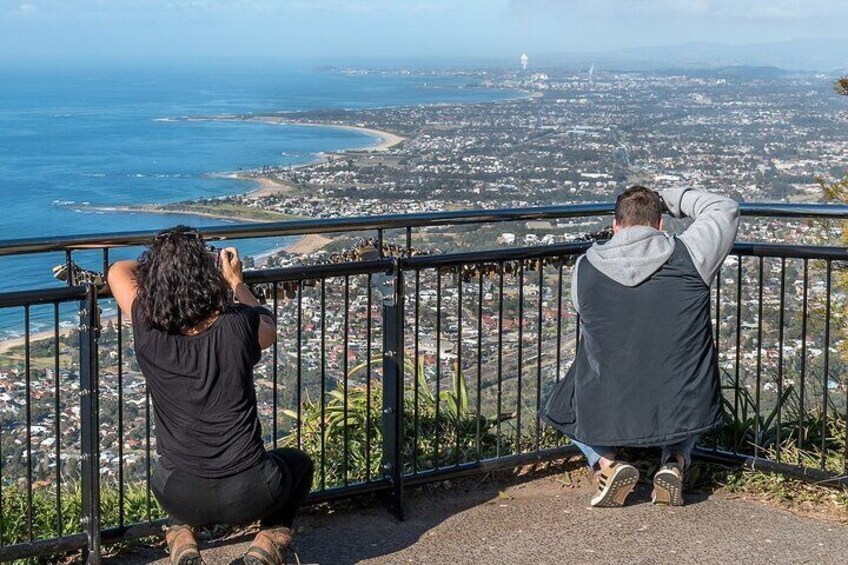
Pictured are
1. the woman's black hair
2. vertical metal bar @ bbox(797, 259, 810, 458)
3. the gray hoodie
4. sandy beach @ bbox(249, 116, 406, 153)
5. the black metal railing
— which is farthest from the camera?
sandy beach @ bbox(249, 116, 406, 153)

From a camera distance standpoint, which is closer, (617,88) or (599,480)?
(599,480)

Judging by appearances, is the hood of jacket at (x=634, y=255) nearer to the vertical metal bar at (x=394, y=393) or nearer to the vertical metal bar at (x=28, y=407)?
the vertical metal bar at (x=394, y=393)

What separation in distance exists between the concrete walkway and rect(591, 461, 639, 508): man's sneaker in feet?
0.21

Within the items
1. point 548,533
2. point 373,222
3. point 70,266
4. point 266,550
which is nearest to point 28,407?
point 70,266

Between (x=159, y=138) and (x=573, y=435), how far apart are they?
118 feet

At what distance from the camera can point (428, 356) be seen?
709 centimetres

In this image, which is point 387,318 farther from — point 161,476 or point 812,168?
point 812,168

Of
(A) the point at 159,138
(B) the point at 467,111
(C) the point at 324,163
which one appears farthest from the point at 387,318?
(B) the point at 467,111

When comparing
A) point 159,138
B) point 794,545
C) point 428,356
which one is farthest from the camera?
point 159,138

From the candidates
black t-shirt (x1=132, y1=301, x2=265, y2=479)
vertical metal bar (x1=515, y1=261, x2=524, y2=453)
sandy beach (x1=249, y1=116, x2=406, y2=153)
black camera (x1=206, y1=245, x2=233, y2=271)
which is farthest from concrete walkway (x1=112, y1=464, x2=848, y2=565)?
sandy beach (x1=249, y1=116, x2=406, y2=153)

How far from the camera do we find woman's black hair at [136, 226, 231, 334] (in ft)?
14.0

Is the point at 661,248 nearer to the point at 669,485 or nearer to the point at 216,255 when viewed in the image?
the point at 669,485

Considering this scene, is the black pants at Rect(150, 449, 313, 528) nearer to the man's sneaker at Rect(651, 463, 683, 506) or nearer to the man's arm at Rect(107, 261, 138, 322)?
the man's arm at Rect(107, 261, 138, 322)

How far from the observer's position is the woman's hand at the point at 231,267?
15.2 feet
